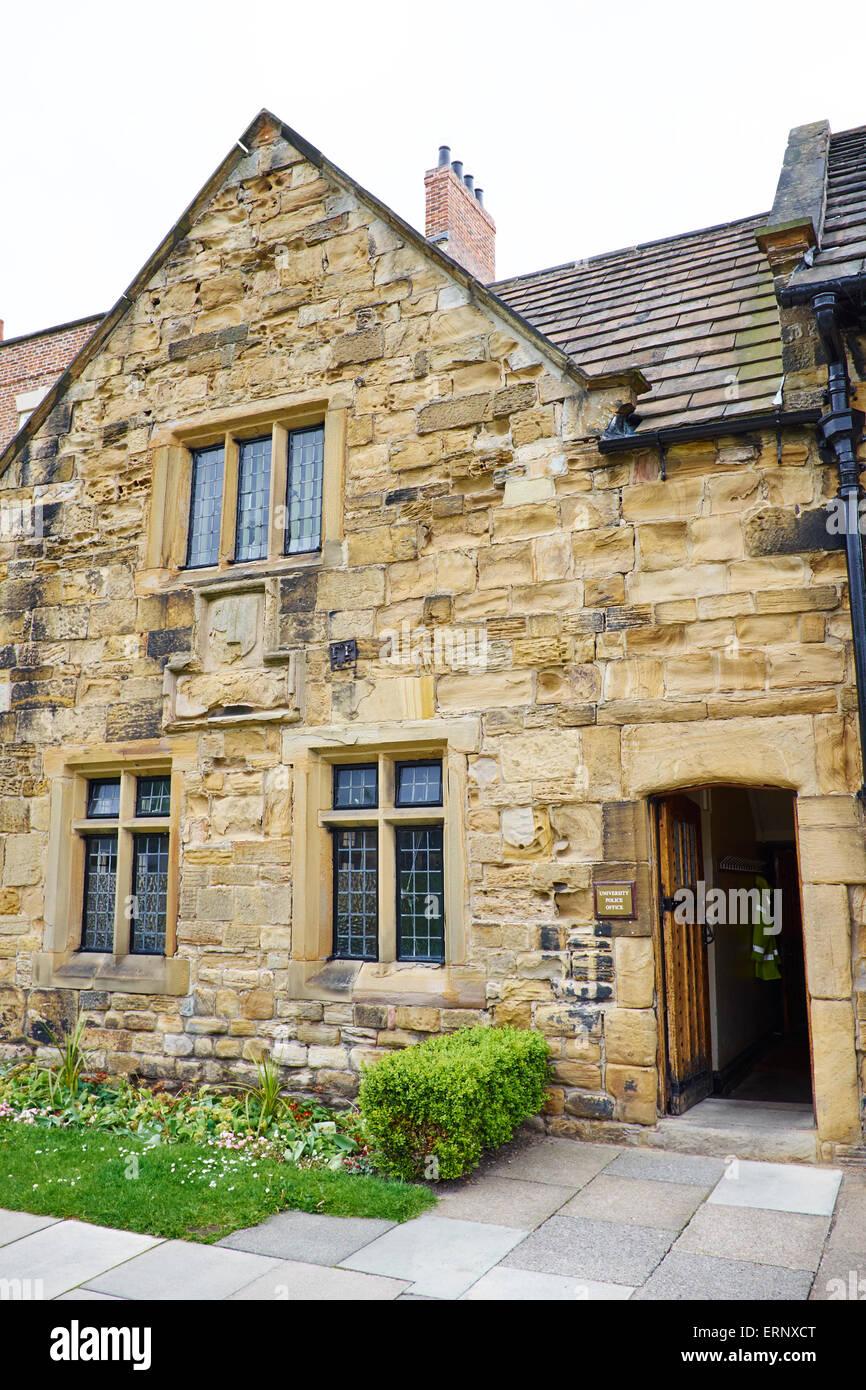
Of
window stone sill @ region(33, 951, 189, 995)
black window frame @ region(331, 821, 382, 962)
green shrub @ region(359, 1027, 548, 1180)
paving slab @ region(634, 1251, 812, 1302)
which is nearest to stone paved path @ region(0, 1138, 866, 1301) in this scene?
paving slab @ region(634, 1251, 812, 1302)

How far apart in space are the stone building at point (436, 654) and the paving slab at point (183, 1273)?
2.54 m

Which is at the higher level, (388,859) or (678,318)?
(678,318)

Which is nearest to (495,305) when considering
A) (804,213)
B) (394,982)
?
(804,213)

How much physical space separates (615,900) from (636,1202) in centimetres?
191

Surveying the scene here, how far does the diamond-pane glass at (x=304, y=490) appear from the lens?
859 centimetres

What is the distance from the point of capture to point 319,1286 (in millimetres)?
4512

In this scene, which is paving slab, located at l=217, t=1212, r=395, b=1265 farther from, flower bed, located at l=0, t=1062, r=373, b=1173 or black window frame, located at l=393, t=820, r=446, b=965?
black window frame, located at l=393, t=820, r=446, b=965

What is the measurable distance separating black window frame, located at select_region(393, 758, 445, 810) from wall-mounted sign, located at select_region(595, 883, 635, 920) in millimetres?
1432

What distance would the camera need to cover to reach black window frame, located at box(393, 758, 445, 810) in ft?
25.4

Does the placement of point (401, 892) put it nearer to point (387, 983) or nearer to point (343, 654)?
point (387, 983)

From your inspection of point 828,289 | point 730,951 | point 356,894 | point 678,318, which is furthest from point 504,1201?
point 678,318

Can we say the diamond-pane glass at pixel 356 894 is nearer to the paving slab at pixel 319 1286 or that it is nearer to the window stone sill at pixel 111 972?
the window stone sill at pixel 111 972

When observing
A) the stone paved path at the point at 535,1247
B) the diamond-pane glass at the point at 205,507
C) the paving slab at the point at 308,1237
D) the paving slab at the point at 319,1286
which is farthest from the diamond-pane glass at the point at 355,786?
the paving slab at the point at 319,1286

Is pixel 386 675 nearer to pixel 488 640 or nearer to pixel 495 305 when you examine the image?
pixel 488 640
